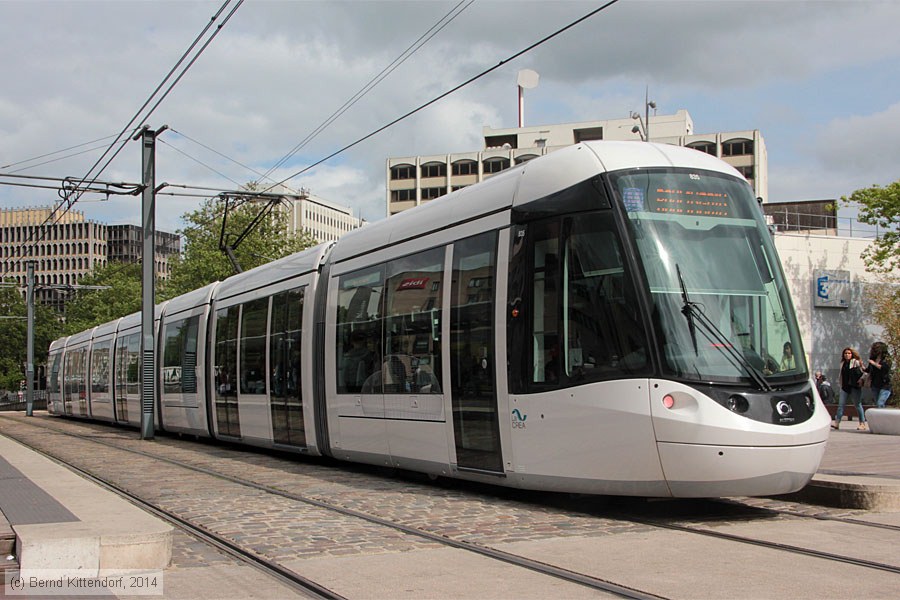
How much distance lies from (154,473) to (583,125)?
8310 cm

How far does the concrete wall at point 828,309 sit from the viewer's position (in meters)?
39.5

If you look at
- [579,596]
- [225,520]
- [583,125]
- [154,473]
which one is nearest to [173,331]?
[154,473]

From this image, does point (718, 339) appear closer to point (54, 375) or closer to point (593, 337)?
point (593, 337)

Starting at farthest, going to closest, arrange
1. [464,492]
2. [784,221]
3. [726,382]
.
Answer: [784,221] → [464,492] → [726,382]

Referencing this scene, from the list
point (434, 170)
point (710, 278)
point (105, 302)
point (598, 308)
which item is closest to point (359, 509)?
point (598, 308)

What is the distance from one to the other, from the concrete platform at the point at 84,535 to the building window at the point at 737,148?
287ft

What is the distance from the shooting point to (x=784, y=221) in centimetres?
4378

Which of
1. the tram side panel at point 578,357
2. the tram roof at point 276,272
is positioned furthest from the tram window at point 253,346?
the tram side panel at point 578,357

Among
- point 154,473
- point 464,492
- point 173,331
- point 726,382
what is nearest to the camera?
point 726,382

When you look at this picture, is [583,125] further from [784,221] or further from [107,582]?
[107,582]

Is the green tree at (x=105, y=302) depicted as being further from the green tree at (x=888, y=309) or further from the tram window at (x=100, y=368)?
the green tree at (x=888, y=309)

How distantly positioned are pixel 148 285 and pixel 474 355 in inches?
591

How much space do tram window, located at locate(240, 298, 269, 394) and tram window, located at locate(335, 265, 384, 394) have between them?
341cm

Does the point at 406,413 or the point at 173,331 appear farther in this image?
the point at 173,331
